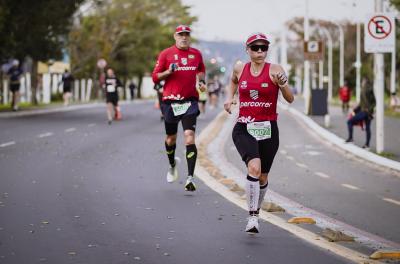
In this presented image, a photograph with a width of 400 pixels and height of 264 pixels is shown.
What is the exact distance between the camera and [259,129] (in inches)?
388

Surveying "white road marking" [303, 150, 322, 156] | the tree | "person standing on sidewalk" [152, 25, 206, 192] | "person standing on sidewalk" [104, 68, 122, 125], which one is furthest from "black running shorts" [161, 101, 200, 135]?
the tree

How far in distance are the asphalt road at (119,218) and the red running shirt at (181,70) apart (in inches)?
48.7

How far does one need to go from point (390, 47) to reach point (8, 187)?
409 inches

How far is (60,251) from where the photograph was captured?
8430 millimetres

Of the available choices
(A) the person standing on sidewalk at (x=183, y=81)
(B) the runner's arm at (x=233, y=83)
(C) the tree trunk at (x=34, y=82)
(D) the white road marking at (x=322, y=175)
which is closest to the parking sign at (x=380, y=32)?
(D) the white road marking at (x=322, y=175)

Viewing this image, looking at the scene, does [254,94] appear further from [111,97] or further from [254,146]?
[111,97]

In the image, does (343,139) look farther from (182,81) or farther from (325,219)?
(325,219)

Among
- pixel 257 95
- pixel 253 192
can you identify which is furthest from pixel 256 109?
pixel 253 192

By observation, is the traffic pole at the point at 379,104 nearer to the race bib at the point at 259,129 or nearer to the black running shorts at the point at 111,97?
the race bib at the point at 259,129

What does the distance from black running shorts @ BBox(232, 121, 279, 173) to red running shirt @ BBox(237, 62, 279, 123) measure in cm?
12

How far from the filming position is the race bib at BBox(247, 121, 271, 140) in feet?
32.3

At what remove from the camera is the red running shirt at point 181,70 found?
13.6m

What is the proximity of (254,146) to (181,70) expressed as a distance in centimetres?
397

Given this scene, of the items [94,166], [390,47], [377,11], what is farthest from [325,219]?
[377,11]
